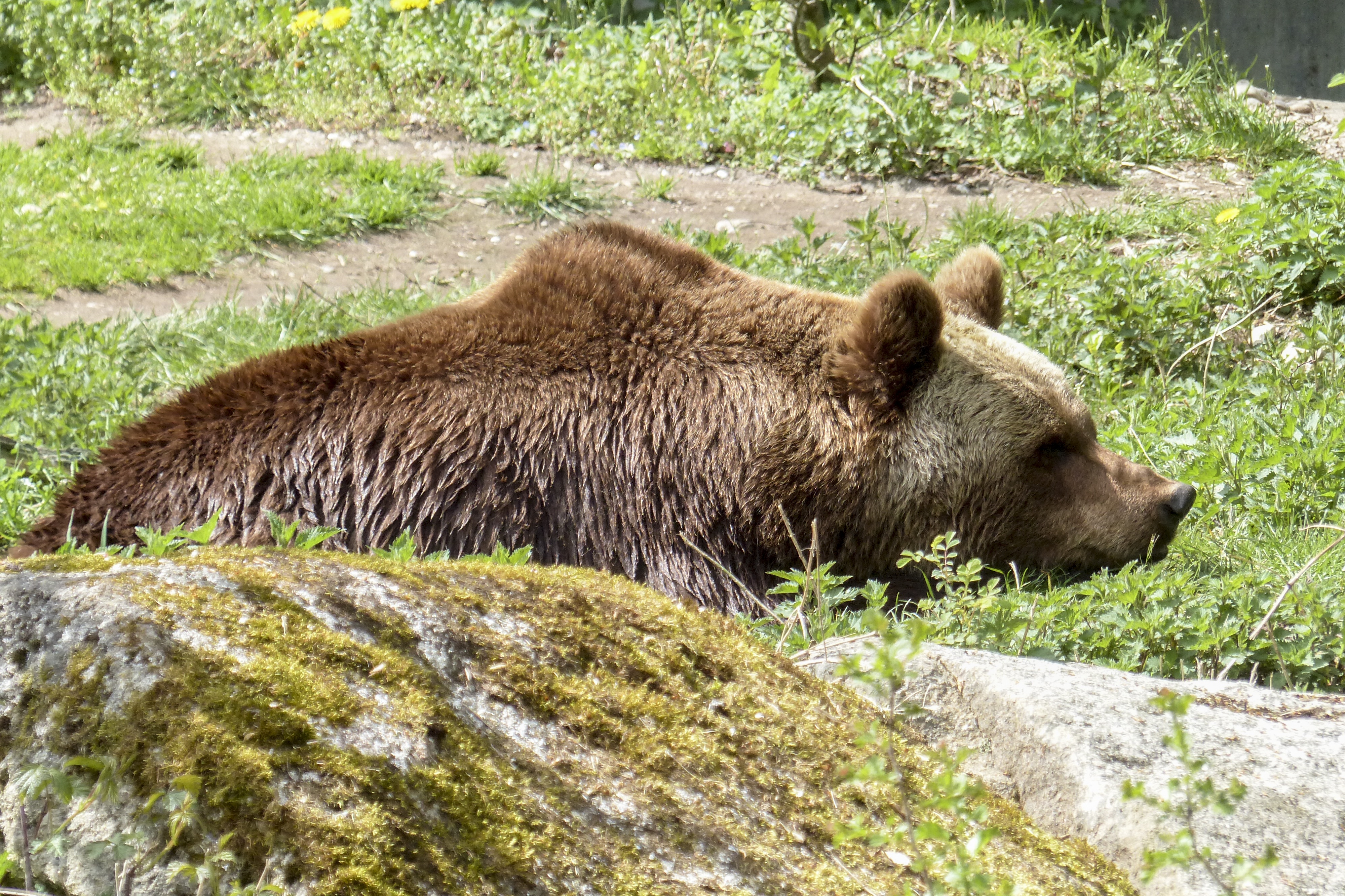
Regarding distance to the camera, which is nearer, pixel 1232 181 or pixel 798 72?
pixel 1232 181

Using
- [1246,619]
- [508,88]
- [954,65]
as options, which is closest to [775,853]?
[1246,619]

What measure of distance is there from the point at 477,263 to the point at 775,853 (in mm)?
6338

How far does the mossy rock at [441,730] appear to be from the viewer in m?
1.46

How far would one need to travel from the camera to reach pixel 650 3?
11172 mm

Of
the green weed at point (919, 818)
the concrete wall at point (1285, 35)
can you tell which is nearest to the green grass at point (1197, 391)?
the green weed at point (919, 818)

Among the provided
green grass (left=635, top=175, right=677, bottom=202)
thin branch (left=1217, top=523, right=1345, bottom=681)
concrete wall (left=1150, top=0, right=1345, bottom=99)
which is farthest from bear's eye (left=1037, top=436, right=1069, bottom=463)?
concrete wall (left=1150, top=0, right=1345, bottom=99)

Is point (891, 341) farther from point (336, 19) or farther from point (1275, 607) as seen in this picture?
point (336, 19)

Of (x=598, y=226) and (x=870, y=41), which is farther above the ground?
(x=870, y=41)

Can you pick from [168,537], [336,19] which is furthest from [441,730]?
[336,19]

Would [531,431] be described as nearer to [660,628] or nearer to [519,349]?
[519,349]

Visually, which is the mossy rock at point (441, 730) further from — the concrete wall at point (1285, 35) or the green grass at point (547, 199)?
the concrete wall at point (1285, 35)

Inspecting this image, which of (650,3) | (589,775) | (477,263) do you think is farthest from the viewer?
(650,3)

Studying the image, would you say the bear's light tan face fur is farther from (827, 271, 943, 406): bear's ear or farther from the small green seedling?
the small green seedling

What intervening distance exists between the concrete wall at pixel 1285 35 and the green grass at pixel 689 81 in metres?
0.97
